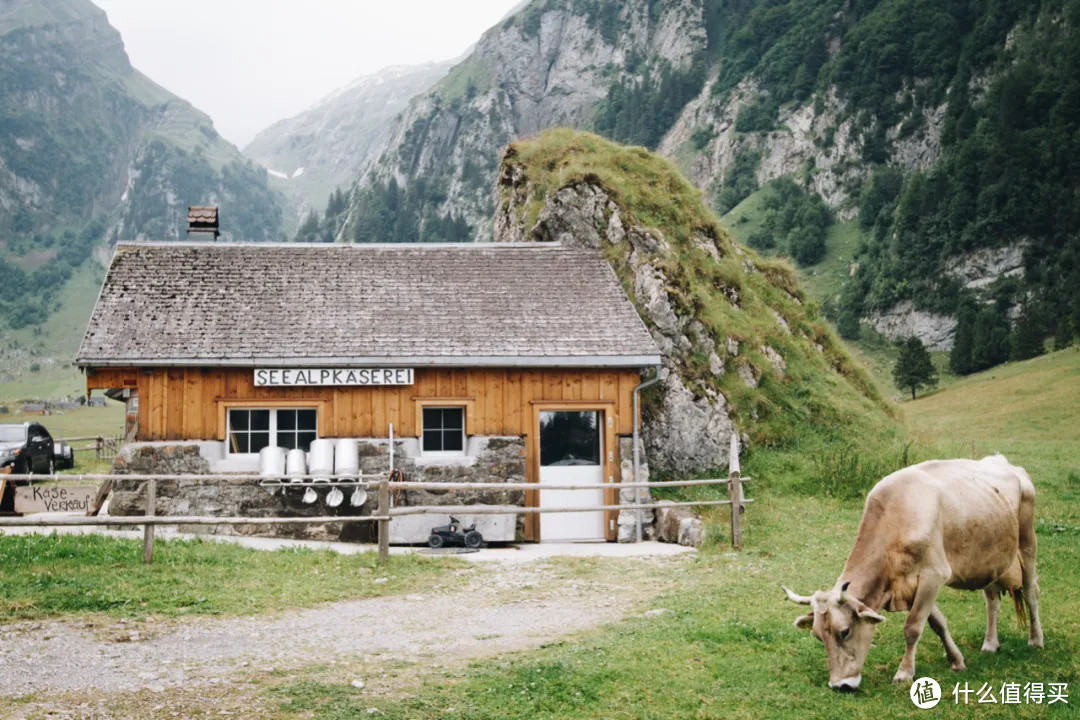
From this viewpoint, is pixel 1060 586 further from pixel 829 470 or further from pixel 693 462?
pixel 693 462

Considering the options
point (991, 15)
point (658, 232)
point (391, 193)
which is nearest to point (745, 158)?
point (991, 15)

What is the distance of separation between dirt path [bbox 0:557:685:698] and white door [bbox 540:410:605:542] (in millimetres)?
5569

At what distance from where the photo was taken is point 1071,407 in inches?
1633

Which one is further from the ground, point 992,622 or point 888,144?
point 888,144

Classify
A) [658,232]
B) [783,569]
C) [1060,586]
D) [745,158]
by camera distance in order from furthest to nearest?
[745,158] < [658,232] < [783,569] < [1060,586]

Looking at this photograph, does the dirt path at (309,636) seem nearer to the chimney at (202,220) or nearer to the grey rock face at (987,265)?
the chimney at (202,220)

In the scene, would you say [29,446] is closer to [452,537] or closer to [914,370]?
[452,537]

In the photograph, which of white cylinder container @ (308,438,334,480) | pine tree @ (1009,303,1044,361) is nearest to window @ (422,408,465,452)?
white cylinder container @ (308,438,334,480)

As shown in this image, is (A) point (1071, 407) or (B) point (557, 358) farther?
(A) point (1071, 407)

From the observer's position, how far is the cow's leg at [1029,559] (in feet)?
28.5

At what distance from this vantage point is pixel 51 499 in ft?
61.4

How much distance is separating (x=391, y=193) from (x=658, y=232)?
7047 inches

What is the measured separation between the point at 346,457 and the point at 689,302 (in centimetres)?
952

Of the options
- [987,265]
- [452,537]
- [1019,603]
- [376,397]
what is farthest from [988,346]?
[1019,603]
